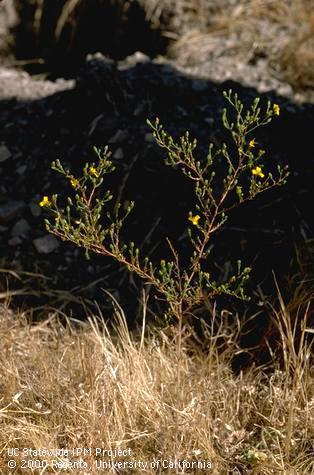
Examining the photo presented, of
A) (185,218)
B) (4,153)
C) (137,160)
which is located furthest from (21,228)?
(185,218)

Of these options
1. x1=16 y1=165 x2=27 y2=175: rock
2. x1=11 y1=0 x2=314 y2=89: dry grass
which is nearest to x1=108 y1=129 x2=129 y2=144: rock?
x1=16 y1=165 x2=27 y2=175: rock

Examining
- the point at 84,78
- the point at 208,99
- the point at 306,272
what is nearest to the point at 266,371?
the point at 306,272

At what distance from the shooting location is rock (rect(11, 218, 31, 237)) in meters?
3.53

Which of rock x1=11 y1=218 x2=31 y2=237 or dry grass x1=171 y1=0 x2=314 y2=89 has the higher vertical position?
dry grass x1=171 y1=0 x2=314 y2=89

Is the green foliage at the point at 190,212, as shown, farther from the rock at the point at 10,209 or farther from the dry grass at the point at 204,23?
the dry grass at the point at 204,23

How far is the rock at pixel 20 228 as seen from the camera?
353cm

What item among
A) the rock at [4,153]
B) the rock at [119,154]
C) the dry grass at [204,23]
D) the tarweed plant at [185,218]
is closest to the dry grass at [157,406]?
the tarweed plant at [185,218]

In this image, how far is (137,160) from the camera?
139 inches

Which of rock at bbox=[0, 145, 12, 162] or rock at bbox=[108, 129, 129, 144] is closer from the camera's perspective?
rock at bbox=[108, 129, 129, 144]

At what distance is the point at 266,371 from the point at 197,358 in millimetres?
296

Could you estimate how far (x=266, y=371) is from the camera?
295 centimetres

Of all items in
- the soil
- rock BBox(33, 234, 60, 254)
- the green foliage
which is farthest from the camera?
rock BBox(33, 234, 60, 254)

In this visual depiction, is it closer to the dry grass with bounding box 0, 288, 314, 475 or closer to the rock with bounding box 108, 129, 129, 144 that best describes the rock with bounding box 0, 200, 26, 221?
the rock with bounding box 108, 129, 129, 144

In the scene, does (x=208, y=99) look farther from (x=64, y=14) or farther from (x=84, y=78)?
(x=64, y=14)
